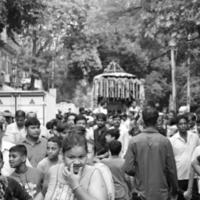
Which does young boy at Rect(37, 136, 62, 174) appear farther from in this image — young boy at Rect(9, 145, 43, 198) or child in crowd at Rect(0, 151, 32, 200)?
child in crowd at Rect(0, 151, 32, 200)

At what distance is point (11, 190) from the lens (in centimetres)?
504

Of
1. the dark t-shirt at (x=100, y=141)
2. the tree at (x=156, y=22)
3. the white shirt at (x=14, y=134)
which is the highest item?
the tree at (x=156, y=22)

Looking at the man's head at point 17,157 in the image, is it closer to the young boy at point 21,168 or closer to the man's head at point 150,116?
the young boy at point 21,168

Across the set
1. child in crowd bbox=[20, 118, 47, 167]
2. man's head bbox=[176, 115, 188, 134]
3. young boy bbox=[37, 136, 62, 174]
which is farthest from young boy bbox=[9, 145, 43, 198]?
man's head bbox=[176, 115, 188, 134]

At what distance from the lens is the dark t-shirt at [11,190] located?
4969 millimetres

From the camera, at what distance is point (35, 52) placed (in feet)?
138

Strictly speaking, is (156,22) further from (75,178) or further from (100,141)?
(75,178)

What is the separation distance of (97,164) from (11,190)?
2.55ft

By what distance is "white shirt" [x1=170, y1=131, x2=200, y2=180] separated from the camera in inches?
393

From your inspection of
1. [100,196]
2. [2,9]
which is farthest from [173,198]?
[2,9]

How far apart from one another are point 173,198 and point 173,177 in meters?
0.37

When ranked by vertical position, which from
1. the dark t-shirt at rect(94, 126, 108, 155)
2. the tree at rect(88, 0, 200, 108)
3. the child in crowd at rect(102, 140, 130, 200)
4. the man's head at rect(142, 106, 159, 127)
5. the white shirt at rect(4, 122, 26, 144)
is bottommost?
the child in crowd at rect(102, 140, 130, 200)

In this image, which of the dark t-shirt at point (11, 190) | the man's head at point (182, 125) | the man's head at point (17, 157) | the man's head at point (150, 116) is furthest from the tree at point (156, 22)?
the dark t-shirt at point (11, 190)

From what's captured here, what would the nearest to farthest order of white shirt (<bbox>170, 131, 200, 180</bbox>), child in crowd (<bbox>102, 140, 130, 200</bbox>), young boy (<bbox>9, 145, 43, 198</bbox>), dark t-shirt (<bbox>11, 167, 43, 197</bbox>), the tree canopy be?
dark t-shirt (<bbox>11, 167, 43, 197</bbox>), young boy (<bbox>9, 145, 43, 198</bbox>), child in crowd (<bbox>102, 140, 130, 200</bbox>), white shirt (<bbox>170, 131, 200, 180</bbox>), the tree canopy
